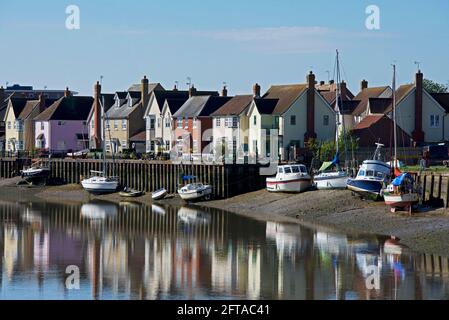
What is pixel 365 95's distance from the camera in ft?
331

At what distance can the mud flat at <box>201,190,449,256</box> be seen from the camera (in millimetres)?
48125

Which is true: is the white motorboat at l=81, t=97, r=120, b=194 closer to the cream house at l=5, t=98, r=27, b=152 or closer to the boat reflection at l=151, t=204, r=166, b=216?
the boat reflection at l=151, t=204, r=166, b=216

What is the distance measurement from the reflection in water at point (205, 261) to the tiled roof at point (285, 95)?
25.1 meters

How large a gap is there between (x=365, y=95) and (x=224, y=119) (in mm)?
15016

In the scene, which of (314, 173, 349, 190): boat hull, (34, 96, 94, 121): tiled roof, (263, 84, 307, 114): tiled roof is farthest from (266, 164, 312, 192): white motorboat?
(34, 96, 94, 121): tiled roof

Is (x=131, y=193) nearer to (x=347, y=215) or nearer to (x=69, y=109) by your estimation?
(x=347, y=215)

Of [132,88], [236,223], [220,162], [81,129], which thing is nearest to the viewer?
[236,223]

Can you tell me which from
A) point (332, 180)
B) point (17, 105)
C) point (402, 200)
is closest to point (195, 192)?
point (332, 180)

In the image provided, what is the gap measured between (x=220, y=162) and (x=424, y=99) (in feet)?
60.9

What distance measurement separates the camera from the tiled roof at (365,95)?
93125 millimetres

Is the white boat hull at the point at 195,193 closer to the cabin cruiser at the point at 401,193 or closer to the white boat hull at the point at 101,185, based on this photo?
the white boat hull at the point at 101,185
